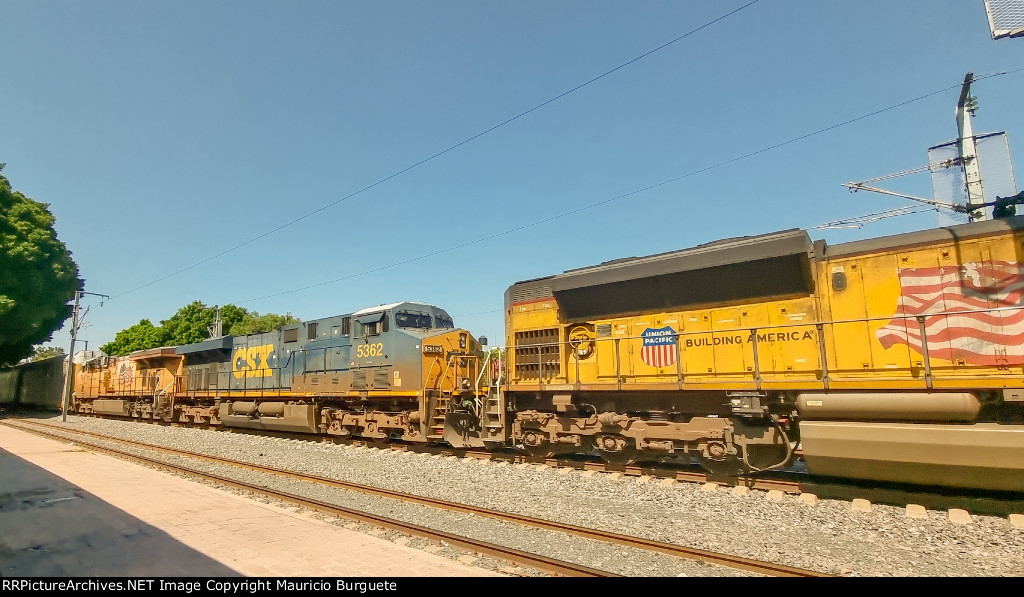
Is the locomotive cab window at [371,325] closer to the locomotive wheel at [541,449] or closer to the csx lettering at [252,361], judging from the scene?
the csx lettering at [252,361]

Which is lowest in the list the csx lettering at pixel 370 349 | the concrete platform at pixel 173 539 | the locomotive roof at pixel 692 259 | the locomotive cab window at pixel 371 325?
the concrete platform at pixel 173 539

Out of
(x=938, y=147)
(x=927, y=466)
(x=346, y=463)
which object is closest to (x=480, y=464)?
(x=346, y=463)

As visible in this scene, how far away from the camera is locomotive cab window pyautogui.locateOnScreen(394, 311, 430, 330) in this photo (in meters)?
13.8

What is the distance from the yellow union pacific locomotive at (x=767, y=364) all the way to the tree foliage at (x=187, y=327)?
142 feet

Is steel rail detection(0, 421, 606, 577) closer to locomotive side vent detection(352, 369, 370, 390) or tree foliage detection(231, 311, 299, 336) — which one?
locomotive side vent detection(352, 369, 370, 390)

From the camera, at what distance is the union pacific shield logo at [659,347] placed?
8836mm

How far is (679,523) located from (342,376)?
10867mm

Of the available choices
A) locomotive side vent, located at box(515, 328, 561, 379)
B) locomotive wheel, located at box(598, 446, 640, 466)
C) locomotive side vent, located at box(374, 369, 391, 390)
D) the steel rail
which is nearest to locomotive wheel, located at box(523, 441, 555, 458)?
locomotive wheel, located at box(598, 446, 640, 466)

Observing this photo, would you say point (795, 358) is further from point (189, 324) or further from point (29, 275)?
point (189, 324)

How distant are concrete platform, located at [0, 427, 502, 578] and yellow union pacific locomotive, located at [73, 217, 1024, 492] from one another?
491cm

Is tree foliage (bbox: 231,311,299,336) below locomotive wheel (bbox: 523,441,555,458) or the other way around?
the other way around

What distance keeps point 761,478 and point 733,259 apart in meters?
3.44

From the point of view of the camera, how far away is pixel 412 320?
555 inches

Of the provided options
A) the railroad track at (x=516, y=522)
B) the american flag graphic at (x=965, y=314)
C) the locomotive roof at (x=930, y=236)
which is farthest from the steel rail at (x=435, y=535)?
the locomotive roof at (x=930, y=236)
